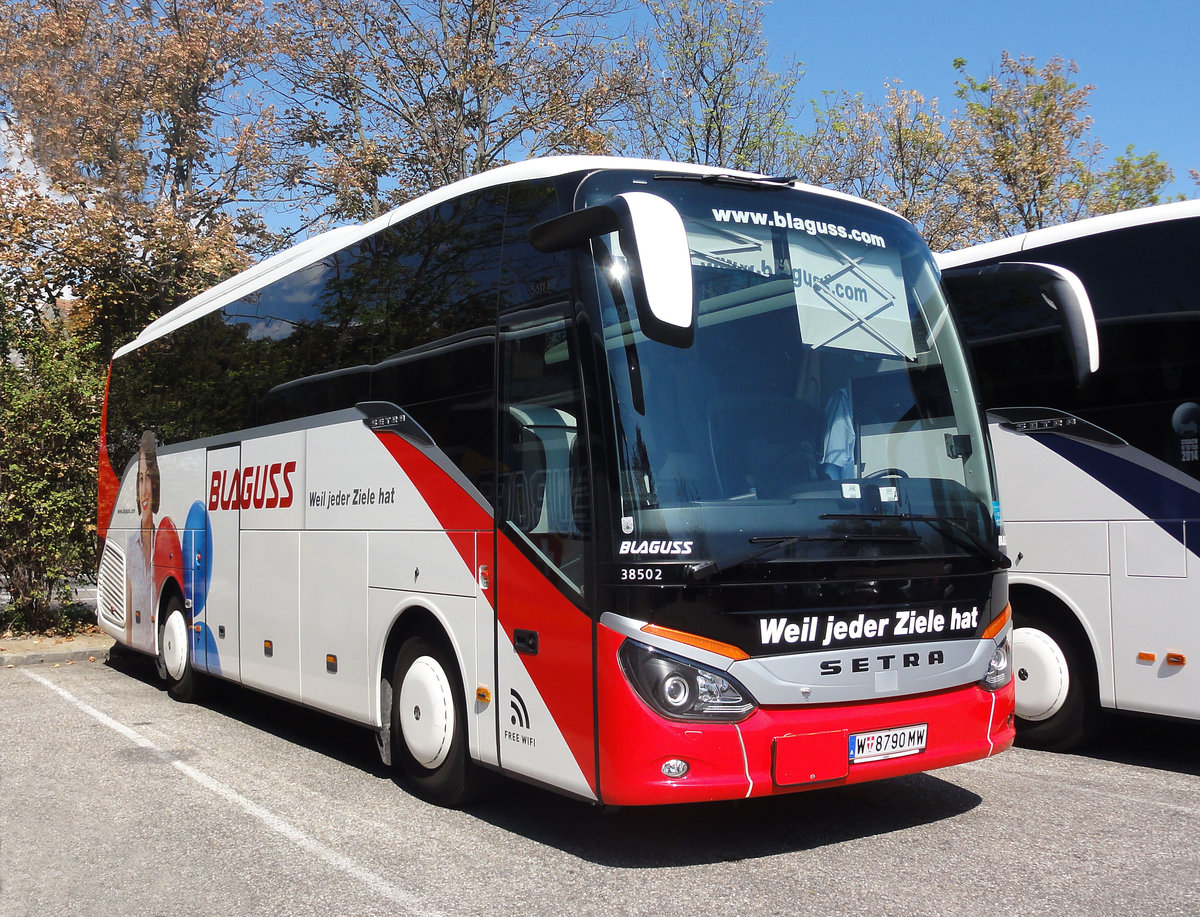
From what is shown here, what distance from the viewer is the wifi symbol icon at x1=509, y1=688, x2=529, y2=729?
5.57m

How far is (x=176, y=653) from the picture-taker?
10750 mm

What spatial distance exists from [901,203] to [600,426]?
20.8 meters

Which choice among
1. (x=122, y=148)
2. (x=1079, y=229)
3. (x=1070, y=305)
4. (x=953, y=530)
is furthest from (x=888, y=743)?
(x=122, y=148)

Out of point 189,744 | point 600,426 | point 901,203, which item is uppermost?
point 901,203

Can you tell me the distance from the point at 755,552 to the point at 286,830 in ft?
9.80

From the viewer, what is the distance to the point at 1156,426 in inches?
281

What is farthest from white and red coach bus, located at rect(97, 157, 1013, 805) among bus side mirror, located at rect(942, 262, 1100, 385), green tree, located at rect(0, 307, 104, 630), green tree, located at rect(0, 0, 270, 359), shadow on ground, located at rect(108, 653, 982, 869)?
green tree, located at rect(0, 0, 270, 359)

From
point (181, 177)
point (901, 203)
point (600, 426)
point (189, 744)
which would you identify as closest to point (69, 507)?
point (189, 744)

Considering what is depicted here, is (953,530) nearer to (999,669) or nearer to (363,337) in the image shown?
(999,669)

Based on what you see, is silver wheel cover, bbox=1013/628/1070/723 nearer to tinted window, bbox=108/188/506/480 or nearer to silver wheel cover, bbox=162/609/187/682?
tinted window, bbox=108/188/506/480

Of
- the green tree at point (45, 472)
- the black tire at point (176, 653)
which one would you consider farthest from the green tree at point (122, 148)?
the black tire at point (176, 653)

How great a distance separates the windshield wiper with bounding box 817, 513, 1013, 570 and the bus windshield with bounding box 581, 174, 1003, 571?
0.03 feet

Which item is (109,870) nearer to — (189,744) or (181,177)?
(189,744)

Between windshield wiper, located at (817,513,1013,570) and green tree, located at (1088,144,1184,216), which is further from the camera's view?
green tree, located at (1088,144,1184,216)
